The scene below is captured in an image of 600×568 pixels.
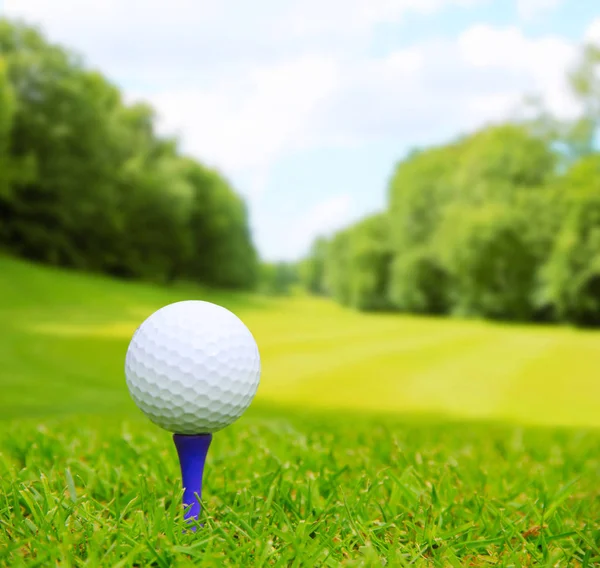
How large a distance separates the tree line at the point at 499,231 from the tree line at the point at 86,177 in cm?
1149

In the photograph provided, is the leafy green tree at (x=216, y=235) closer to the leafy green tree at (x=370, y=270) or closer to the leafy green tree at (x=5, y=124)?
the leafy green tree at (x=370, y=270)

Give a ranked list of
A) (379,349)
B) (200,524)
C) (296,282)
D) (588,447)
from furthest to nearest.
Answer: (296,282)
(379,349)
(588,447)
(200,524)

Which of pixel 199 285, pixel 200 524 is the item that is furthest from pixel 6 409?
pixel 199 285

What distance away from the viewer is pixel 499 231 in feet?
82.3

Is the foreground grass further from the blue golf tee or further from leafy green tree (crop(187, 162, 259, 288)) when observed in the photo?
leafy green tree (crop(187, 162, 259, 288))

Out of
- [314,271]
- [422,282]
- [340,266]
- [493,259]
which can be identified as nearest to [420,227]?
[422,282]

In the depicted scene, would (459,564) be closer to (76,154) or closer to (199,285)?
(76,154)

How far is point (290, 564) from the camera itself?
191 cm

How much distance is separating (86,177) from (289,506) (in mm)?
30704

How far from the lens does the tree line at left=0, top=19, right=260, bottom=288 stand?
1158 inches

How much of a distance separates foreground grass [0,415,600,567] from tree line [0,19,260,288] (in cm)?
2407

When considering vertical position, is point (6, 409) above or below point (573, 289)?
below

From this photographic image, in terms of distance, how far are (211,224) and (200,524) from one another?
4122 cm

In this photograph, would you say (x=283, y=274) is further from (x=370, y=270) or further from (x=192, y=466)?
(x=192, y=466)
